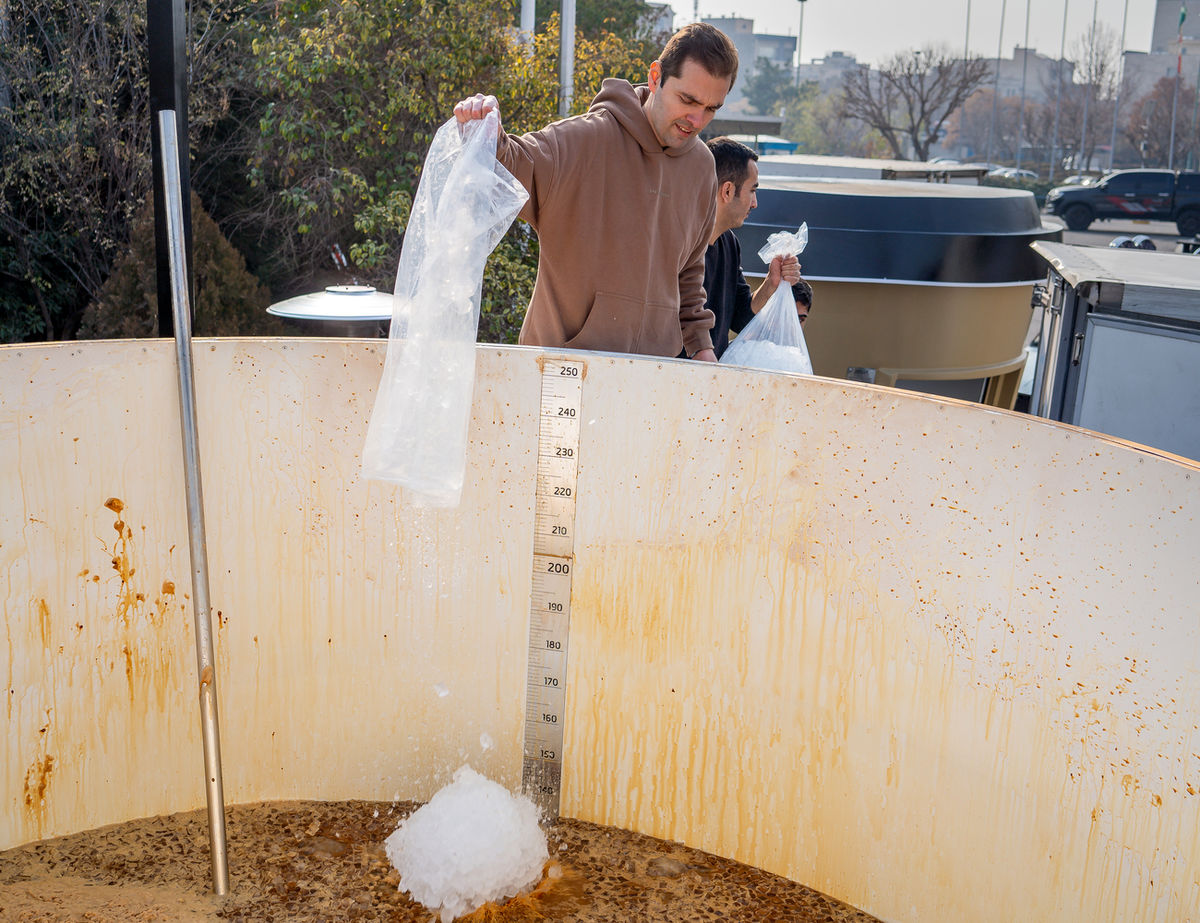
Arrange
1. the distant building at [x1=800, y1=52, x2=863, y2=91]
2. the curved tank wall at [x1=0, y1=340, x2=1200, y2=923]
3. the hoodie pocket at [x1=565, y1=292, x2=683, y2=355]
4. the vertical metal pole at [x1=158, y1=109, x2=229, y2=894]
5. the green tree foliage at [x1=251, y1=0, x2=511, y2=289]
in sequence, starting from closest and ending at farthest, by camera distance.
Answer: the curved tank wall at [x1=0, y1=340, x2=1200, y2=923] → the vertical metal pole at [x1=158, y1=109, x2=229, y2=894] → the hoodie pocket at [x1=565, y1=292, x2=683, y2=355] → the green tree foliage at [x1=251, y1=0, x2=511, y2=289] → the distant building at [x1=800, y1=52, x2=863, y2=91]

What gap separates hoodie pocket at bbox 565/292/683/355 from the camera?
2.70 meters

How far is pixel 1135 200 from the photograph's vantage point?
83.3 ft

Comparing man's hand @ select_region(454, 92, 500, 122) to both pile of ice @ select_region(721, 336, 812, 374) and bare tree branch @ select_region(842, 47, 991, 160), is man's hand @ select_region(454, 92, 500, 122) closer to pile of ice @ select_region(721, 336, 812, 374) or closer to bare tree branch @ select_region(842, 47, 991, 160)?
pile of ice @ select_region(721, 336, 812, 374)

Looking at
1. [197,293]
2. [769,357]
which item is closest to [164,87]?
[769,357]

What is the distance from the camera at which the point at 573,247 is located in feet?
8.69

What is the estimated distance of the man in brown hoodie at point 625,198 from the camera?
8.48 ft

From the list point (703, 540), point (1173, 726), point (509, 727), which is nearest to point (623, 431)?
point (703, 540)

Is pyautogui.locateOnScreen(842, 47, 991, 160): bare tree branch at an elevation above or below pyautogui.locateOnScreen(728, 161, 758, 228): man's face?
above

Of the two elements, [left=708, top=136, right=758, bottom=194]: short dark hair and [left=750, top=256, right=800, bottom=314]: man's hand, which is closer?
[left=708, top=136, right=758, bottom=194]: short dark hair

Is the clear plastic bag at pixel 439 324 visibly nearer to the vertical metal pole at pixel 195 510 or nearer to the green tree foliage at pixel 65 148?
the vertical metal pole at pixel 195 510

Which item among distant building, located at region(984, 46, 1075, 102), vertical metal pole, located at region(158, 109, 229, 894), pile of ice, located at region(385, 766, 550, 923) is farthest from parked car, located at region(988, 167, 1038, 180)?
vertical metal pole, located at region(158, 109, 229, 894)

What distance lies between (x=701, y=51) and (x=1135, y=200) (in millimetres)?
26377

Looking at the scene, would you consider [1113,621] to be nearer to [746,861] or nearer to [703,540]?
[703,540]

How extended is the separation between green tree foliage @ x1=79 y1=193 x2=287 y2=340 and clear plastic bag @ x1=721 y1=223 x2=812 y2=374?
3.97 metres
